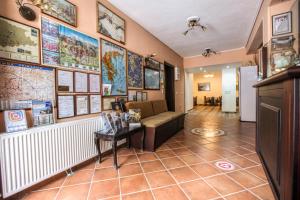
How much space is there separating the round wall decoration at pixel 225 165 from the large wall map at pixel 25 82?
261cm

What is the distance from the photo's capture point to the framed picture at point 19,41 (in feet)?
5.12

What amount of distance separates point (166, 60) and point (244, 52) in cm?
329

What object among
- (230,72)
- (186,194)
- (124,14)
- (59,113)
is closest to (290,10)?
(124,14)

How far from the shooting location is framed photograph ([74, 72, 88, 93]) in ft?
7.58

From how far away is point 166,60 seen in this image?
5543mm

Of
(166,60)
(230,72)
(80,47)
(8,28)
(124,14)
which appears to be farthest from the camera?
(230,72)

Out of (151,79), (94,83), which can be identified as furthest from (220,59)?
(94,83)

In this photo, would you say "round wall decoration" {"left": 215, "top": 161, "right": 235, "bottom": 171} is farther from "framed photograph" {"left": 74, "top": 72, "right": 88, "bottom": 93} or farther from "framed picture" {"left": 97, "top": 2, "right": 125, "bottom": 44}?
"framed picture" {"left": 97, "top": 2, "right": 125, "bottom": 44}

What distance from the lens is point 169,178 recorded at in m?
1.96

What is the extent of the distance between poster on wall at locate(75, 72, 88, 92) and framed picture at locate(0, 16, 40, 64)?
56cm

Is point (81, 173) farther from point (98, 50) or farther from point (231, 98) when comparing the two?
point (231, 98)

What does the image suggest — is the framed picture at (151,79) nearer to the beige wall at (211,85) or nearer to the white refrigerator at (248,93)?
the white refrigerator at (248,93)

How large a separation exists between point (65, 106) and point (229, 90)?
26.7ft

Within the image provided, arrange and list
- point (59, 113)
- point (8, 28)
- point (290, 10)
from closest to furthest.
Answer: point (8, 28), point (59, 113), point (290, 10)
